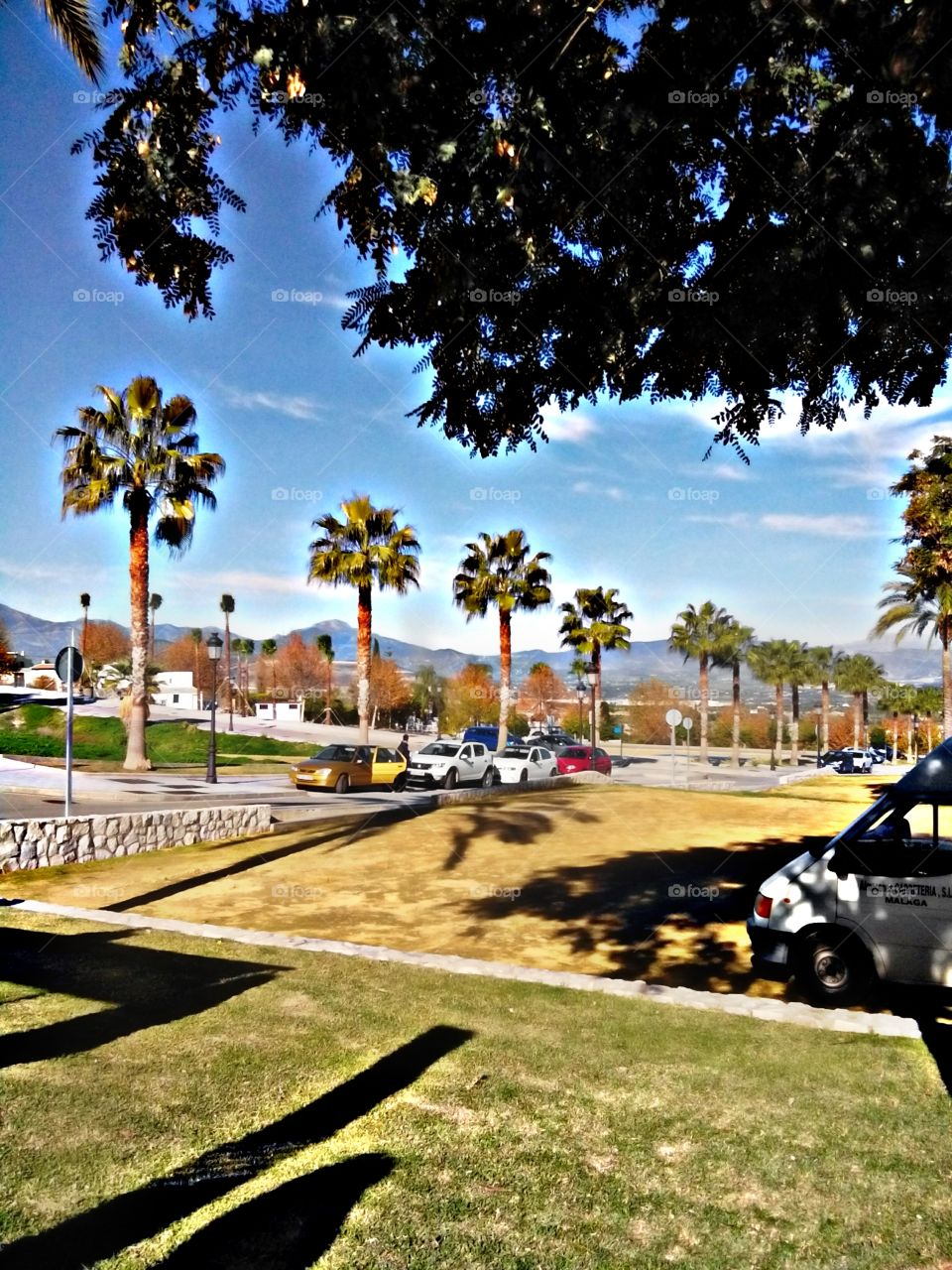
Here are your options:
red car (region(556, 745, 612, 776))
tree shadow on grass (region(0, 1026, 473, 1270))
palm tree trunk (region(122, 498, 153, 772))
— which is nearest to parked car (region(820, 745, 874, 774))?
red car (region(556, 745, 612, 776))

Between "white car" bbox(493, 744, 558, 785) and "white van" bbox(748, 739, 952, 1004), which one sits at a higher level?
"white van" bbox(748, 739, 952, 1004)

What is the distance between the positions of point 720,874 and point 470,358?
1165 cm

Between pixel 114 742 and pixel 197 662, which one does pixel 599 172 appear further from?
pixel 197 662

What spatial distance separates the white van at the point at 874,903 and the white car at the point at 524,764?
1028 inches

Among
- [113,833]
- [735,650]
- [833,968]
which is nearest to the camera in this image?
[833,968]

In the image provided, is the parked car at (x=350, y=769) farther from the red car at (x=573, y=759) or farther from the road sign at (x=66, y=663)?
the road sign at (x=66, y=663)

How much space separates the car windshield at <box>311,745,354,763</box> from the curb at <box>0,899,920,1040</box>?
20.4 meters

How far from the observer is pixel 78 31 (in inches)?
316

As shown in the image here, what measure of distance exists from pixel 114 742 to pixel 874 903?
5010 cm

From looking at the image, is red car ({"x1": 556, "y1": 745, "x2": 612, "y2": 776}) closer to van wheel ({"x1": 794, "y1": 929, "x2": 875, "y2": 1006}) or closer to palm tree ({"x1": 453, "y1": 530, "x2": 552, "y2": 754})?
palm tree ({"x1": 453, "y1": 530, "x2": 552, "y2": 754})

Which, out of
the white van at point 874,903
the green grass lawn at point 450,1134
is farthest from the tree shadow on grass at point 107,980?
the white van at point 874,903

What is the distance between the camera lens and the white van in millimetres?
7379

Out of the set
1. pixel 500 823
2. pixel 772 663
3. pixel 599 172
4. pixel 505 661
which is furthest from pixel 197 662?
pixel 599 172

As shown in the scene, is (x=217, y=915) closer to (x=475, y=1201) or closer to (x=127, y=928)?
(x=127, y=928)
